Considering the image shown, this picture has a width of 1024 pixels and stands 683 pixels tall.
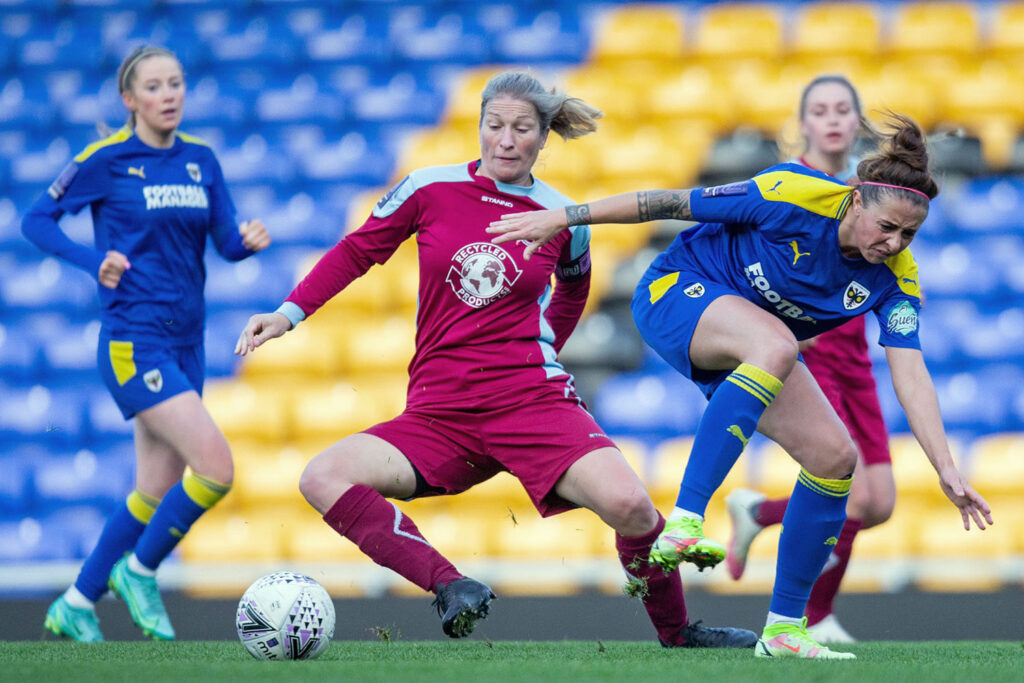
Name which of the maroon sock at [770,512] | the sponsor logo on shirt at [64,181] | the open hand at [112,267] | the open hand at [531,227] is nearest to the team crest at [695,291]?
the open hand at [531,227]

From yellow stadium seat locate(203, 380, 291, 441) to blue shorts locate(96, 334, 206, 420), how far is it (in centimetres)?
284

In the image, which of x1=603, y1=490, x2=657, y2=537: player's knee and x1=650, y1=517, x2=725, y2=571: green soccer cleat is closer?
x1=650, y1=517, x2=725, y2=571: green soccer cleat

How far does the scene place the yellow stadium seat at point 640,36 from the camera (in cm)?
927

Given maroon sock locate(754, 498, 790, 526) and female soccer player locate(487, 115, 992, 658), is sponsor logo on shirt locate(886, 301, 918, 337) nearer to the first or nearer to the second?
female soccer player locate(487, 115, 992, 658)

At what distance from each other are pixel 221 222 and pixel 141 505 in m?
1.12

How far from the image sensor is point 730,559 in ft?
16.6

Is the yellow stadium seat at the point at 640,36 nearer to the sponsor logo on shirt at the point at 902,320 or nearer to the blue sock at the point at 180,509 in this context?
the blue sock at the point at 180,509

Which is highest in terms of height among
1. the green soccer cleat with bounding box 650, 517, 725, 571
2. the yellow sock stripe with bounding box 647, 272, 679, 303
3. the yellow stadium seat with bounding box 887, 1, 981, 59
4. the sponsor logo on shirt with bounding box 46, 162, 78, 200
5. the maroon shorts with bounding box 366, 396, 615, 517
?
the yellow stadium seat with bounding box 887, 1, 981, 59

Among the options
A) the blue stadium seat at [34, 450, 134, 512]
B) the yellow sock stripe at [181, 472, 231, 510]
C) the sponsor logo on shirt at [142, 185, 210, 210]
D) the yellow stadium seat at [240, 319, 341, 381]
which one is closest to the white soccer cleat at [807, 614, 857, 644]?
the yellow sock stripe at [181, 472, 231, 510]

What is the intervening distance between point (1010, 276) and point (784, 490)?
2.17 m

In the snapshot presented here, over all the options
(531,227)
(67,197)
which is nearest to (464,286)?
(531,227)

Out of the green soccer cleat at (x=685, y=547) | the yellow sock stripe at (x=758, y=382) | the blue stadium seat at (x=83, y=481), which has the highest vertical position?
the yellow sock stripe at (x=758, y=382)

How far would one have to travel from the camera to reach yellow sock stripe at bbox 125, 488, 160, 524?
4.83 meters

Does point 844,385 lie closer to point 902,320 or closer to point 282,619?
point 902,320
